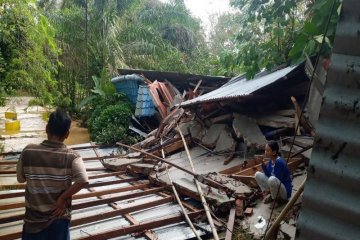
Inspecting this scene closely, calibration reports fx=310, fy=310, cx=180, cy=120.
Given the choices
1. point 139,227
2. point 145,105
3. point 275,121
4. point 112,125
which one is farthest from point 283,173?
point 112,125

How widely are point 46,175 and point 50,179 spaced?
46 millimetres

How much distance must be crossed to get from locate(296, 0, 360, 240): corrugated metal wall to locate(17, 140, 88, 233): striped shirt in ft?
6.25

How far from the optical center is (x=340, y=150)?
1.16 m

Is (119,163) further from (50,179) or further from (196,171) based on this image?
(50,179)

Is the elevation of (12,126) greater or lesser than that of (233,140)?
lesser

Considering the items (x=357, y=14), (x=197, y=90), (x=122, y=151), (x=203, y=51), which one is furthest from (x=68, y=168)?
(x=203, y=51)

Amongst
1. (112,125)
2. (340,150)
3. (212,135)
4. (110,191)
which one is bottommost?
(112,125)

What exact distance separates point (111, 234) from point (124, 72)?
11.0 meters

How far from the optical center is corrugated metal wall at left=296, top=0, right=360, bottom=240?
113cm

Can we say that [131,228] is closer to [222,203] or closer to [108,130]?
[222,203]

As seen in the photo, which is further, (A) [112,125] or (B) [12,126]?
(B) [12,126]

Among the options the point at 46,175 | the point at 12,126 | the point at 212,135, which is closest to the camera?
the point at 46,175

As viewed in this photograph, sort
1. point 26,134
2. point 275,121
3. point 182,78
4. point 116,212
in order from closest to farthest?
point 116,212 < point 275,121 < point 182,78 < point 26,134

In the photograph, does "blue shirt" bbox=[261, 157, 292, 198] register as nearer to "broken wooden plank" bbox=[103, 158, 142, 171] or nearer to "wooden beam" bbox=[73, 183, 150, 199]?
"wooden beam" bbox=[73, 183, 150, 199]
